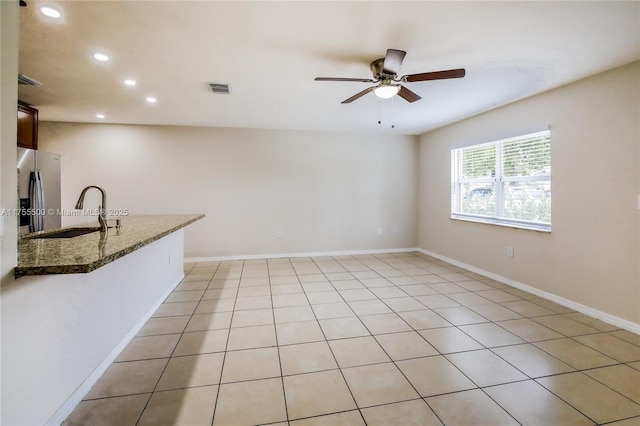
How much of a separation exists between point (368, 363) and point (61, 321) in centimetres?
186

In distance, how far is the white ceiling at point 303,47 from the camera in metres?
1.78

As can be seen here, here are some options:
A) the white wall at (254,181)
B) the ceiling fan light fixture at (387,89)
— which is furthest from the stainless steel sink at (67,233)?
the ceiling fan light fixture at (387,89)

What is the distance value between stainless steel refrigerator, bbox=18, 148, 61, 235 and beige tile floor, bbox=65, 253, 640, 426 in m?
1.94

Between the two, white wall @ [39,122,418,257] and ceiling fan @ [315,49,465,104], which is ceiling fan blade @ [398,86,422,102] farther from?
white wall @ [39,122,418,257]

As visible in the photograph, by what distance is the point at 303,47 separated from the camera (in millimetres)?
2199

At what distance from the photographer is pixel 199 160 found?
4828 millimetres

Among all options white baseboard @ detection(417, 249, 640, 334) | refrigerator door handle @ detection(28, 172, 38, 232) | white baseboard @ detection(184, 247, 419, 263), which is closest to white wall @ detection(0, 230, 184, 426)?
refrigerator door handle @ detection(28, 172, 38, 232)

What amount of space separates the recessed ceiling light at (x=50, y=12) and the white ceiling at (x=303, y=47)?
0.03 m

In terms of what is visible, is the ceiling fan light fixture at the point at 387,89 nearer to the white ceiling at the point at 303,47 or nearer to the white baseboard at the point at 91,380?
the white ceiling at the point at 303,47

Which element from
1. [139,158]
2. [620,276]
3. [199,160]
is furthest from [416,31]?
[139,158]

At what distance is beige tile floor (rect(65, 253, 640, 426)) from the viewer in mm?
1561

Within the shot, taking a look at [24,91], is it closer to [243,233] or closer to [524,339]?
[243,233]

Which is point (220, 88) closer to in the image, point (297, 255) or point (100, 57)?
point (100, 57)

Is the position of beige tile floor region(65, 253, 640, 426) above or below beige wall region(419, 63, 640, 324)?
below
